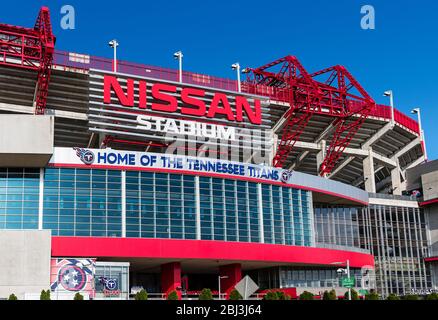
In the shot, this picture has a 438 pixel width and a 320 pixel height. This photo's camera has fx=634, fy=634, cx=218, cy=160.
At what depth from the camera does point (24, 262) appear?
174 feet

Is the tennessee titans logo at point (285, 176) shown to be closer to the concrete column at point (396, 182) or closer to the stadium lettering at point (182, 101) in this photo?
the stadium lettering at point (182, 101)

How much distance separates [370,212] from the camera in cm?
8300

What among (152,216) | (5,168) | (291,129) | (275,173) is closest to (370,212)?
(291,129)

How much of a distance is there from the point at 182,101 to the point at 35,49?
55.6 ft

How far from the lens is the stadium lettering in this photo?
68.6m

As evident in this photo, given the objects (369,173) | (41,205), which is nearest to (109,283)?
(41,205)

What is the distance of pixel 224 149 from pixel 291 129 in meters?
15.9

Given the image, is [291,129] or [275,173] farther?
[291,129]

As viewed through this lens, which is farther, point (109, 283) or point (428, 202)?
point (428, 202)

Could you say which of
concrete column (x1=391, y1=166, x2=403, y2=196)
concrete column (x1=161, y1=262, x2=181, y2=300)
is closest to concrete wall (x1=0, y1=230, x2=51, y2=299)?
concrete column (x1=161, y1=262, x2=181, y2=300)

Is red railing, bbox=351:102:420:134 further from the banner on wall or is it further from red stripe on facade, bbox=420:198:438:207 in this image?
the banner on wall

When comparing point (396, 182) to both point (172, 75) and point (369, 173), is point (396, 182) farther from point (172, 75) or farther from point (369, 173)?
point (172, 75)

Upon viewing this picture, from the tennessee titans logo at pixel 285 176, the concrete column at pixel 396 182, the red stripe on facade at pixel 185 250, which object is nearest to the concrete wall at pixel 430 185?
the concrete column at pixel 396 182

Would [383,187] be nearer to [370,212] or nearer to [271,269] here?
[370,212]
